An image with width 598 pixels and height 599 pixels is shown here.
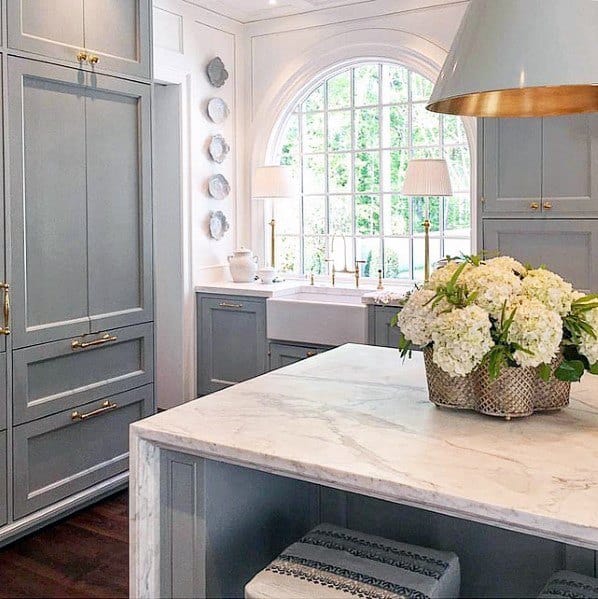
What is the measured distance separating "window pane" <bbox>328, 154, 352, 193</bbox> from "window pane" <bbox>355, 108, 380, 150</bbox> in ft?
0.45

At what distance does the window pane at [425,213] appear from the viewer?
4781 millimetres

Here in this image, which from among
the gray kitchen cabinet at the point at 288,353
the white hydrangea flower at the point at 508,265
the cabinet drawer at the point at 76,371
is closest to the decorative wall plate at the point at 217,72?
the gray kitchen cabinet at the point at 288,353

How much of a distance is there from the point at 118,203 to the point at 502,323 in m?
2.25

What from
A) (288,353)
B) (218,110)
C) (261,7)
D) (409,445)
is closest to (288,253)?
(288,353)

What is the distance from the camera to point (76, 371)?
3297mm

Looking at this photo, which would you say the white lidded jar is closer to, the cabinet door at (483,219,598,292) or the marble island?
the cabinet door at (483,219,598,292)

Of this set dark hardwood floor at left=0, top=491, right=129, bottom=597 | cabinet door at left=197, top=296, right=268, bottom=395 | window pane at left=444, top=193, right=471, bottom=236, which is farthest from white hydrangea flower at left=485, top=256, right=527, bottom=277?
cabinet door at left=197, top=296, right=268, bottom=395

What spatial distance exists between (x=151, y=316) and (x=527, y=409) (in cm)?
230

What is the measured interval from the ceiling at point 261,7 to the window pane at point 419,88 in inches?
22.3

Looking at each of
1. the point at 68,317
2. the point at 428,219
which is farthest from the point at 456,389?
the point at 428,219

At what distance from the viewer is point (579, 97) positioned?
2152 mm

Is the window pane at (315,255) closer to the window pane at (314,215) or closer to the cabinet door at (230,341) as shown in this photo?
the window pane at (314,215)

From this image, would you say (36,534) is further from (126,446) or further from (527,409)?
(527,409)

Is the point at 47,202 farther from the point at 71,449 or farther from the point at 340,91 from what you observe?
the point at 340,91
